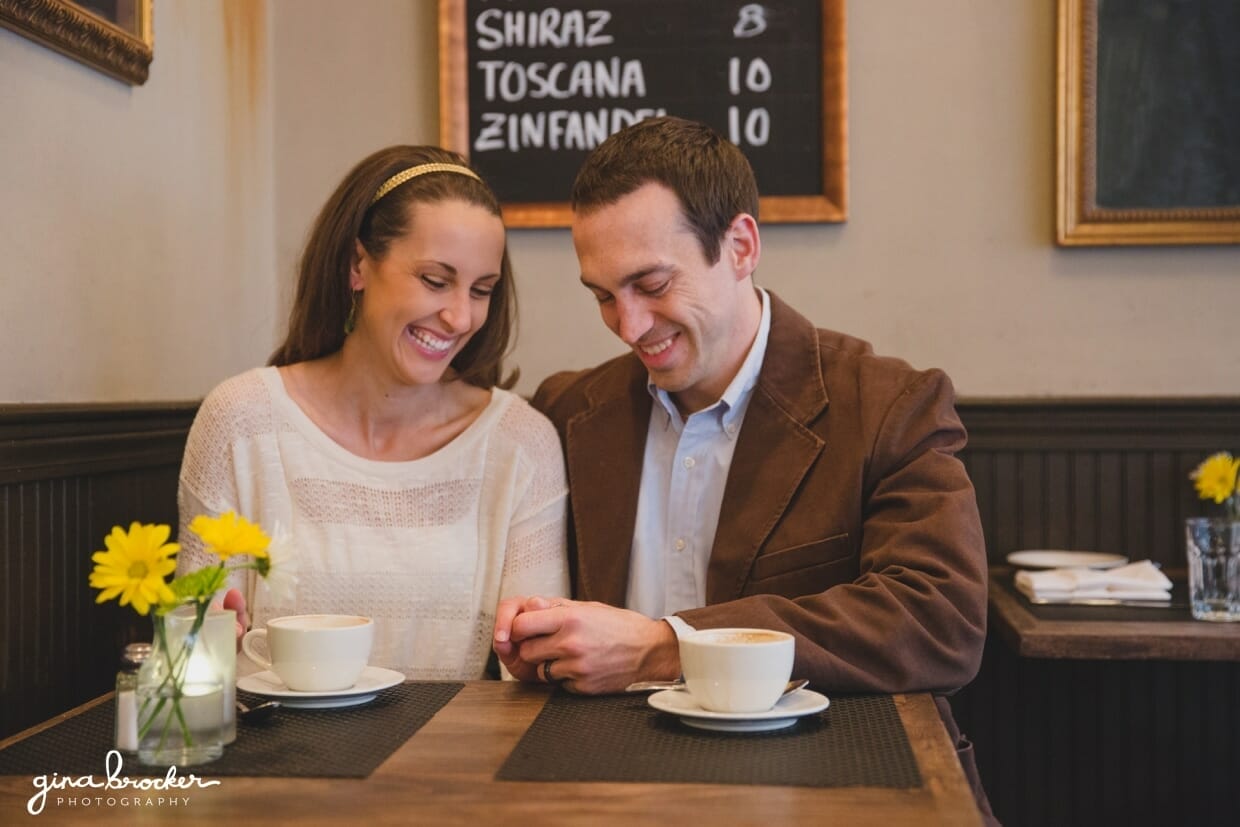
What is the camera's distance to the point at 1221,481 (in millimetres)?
2469

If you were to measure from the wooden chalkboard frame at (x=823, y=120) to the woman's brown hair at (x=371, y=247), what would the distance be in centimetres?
72

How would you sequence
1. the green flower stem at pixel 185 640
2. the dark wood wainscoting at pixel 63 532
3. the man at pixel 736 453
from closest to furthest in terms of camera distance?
the green flower stem at pixel 185 640, the man at pixel 736 453, the dark wood wainscoting at pixel 63 532

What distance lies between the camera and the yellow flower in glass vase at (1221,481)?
2445 millimetres

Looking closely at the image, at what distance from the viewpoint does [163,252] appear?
2.26m

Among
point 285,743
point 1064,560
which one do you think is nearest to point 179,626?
point 285,743

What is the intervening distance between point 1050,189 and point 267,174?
164cm

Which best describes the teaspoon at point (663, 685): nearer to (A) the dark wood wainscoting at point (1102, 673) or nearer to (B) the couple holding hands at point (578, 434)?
(B) the couple holding hands at point (578, 434)

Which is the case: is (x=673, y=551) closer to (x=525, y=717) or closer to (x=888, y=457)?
(x=888, y=457)

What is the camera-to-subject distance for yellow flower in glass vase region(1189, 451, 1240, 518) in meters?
2.45

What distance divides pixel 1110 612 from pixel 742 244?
897 millimetres

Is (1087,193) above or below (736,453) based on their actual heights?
above

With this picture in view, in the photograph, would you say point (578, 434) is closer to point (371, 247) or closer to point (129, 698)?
point (371, 247)

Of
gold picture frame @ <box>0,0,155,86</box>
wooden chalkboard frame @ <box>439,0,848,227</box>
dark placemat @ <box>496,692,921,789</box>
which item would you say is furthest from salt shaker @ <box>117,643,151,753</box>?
wooden chalkboard frame @ <box>439,0,848,227</box>

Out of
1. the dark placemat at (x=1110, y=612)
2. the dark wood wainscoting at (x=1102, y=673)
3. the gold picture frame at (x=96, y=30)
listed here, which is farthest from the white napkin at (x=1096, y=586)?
the gold picture frame at (x=96, y=30)
